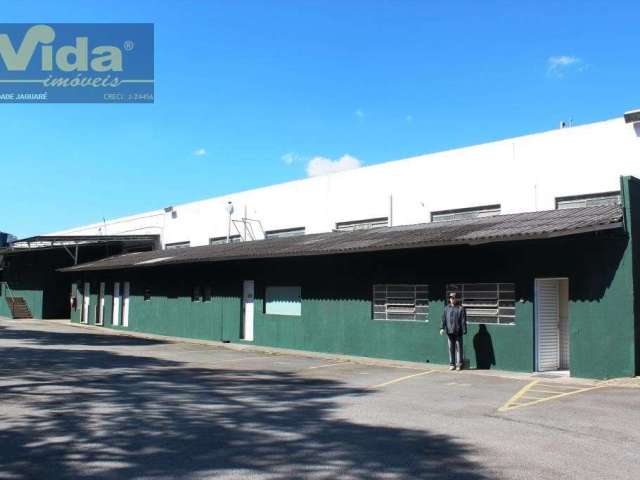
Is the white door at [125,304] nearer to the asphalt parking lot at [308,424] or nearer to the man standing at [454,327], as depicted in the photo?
the asphalt parking lot at [308,424]

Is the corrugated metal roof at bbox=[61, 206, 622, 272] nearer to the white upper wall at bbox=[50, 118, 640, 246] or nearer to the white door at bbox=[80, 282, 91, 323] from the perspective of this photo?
the white upper wall at bbox=[50, 118, 640, 246]

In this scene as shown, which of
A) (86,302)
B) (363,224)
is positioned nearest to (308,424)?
(363,224)

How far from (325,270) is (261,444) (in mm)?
12388

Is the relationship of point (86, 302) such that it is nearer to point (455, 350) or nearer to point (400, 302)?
point (400, 302)

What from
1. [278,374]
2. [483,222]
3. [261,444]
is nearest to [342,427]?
[261,444]

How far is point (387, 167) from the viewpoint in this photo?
2391 cm

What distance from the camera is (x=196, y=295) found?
2553cm

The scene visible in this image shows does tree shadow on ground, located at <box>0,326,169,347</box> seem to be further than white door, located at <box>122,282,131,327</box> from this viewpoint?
No

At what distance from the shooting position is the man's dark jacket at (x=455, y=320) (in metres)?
14.7

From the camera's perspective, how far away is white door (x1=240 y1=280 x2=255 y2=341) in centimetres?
2267

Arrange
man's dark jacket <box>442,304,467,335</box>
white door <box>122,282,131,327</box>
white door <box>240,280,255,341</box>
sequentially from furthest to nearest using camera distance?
white door <box>122,282,131,327</box> → white door <box>240,280,255,341</box> → man's dark jacket <box>442,304,467,335</box>

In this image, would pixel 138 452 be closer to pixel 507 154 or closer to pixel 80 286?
pixel 507 154

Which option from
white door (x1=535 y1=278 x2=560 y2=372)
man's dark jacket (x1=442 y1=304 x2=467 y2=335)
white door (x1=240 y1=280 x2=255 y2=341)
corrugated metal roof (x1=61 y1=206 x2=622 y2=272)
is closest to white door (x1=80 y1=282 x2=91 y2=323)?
corrugated metal roof (x1=61 y1=206 x2=622 y2=272)

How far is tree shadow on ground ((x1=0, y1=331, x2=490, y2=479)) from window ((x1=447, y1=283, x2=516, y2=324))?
4806mm
